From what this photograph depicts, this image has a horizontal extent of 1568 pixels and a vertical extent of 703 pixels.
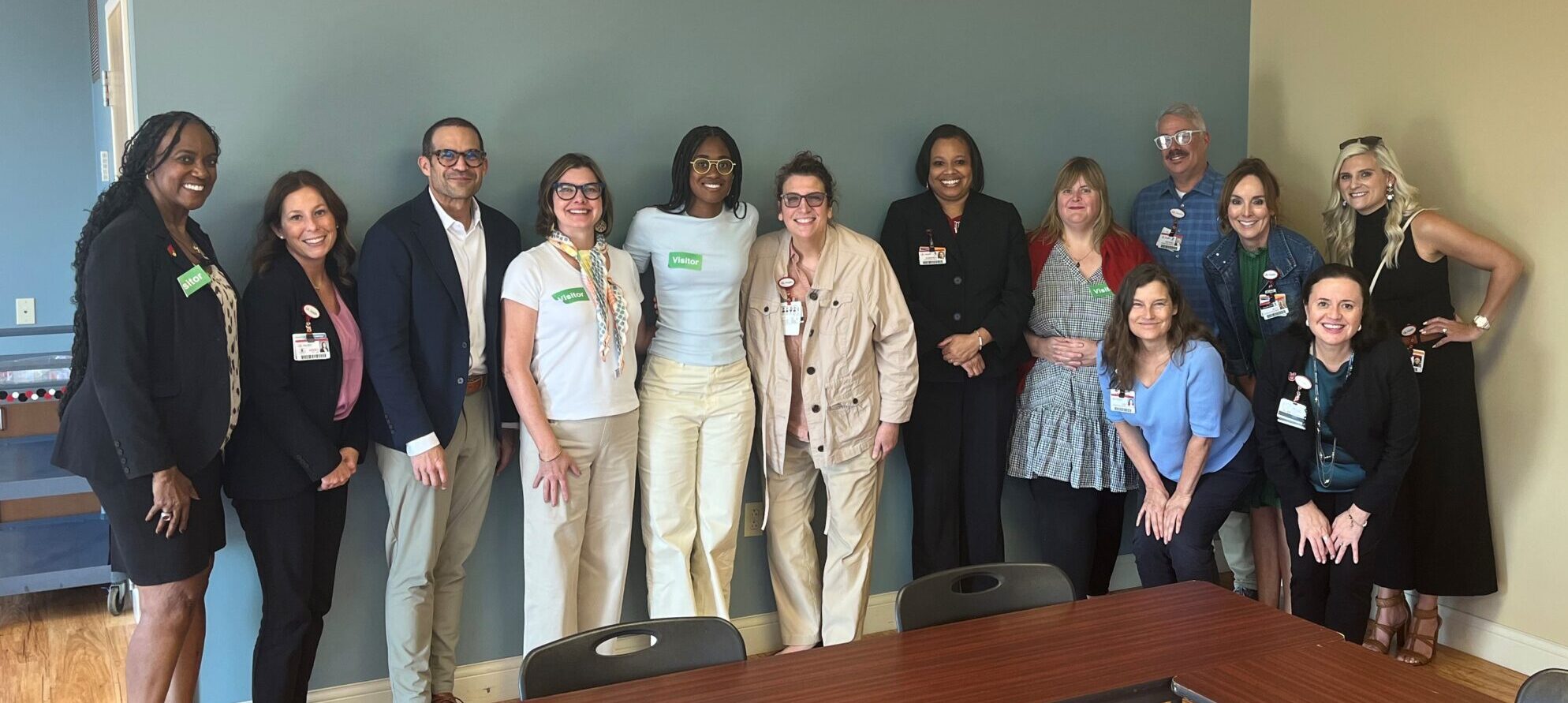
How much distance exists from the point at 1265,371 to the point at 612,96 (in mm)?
2349

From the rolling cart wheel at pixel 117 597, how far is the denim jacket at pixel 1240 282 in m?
4.56

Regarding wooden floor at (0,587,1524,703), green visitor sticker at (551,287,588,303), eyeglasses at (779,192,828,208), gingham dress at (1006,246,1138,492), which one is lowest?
wooden floor at (0,587,1524,703)

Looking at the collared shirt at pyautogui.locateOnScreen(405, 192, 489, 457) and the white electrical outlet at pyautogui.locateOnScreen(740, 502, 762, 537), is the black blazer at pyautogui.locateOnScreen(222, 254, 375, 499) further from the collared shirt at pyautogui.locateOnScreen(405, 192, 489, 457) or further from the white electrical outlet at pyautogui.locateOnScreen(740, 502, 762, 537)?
the white electrical outlet at pyautogui.locateOnScreen(740, 502, 762, 537)

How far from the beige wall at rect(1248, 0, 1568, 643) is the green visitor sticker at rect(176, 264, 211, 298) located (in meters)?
4.16

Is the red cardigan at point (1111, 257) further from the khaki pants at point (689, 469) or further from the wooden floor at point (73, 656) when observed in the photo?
the wooden floor at point (73, 656)

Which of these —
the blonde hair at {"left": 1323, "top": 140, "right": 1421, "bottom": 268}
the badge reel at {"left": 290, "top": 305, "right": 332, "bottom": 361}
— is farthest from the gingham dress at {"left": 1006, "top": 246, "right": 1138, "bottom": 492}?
the badge reel at {"left": 290, "top": 305, "right": 332, "bottom": 361}

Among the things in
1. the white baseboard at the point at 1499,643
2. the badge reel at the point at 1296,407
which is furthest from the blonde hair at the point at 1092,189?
the white baseboard at the point at 1499,643

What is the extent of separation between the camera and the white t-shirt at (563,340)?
3195 mm

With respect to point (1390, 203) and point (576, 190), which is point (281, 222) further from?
point (1390, 203)

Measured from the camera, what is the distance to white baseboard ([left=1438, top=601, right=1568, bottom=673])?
3.77 metres

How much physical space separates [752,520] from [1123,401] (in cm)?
141

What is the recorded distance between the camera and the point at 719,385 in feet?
11.7

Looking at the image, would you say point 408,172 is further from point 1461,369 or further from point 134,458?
point 1461,369

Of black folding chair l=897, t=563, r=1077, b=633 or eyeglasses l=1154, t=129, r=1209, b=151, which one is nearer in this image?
black folding chair l=897, t=563, r=1077, b=633
